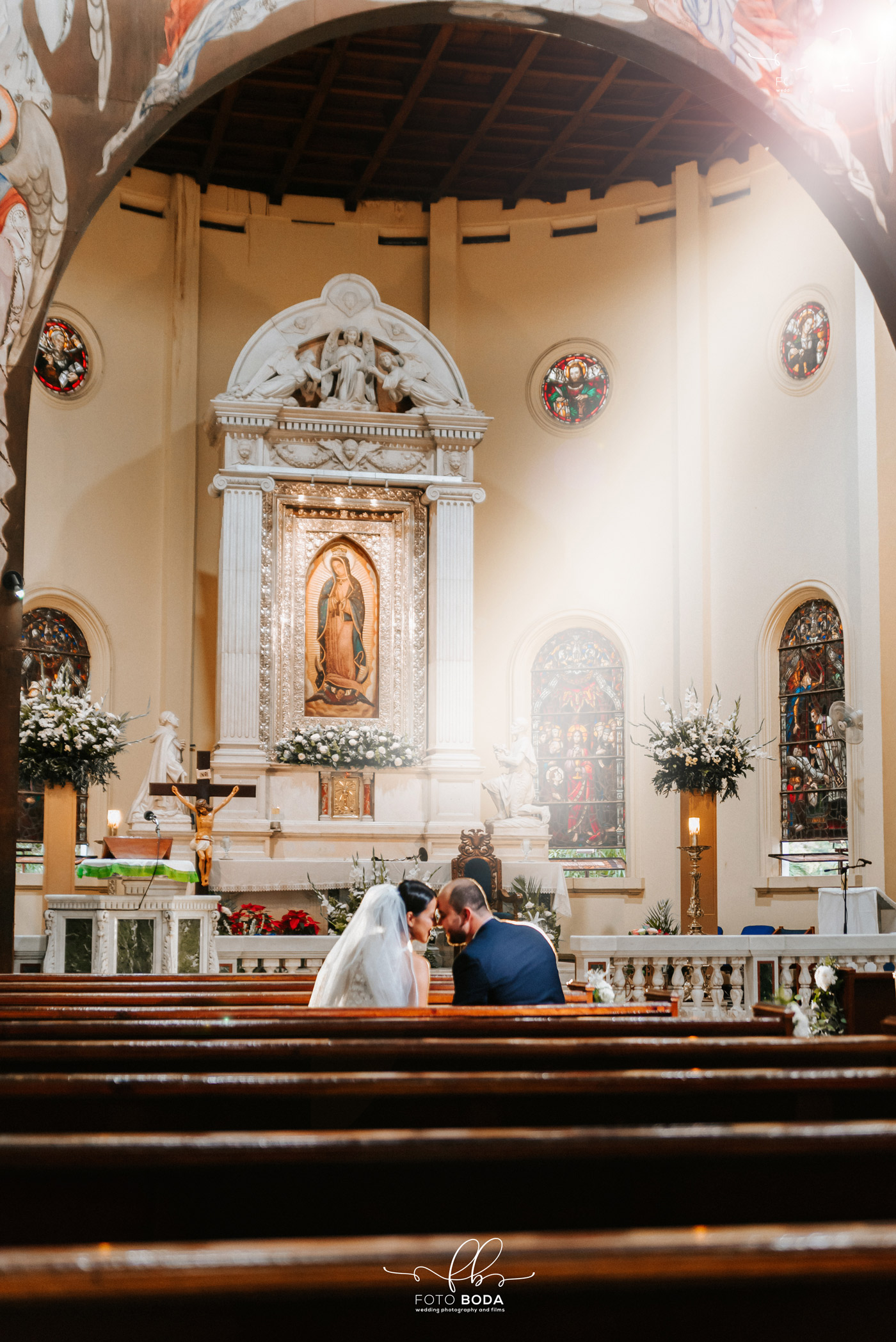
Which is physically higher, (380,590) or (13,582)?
(380,590)

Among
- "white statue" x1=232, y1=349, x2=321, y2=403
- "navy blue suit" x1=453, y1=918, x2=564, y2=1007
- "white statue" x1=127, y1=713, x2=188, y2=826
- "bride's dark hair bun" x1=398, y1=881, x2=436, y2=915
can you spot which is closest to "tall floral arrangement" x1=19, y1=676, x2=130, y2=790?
"white statue" x1=127, y1=713, x2=188, y2=826

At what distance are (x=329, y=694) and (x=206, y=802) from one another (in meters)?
3.42

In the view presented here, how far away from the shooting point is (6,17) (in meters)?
6.29

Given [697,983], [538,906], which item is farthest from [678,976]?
[538,906]

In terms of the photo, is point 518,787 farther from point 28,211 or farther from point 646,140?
point 28,211

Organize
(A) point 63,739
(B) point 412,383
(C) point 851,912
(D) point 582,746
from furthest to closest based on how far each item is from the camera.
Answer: (D) point 582,746 → (B) point 412,383 → (C) point 851,912 → (A) point 63,739

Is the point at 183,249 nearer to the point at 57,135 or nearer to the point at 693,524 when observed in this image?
the point at 693,524

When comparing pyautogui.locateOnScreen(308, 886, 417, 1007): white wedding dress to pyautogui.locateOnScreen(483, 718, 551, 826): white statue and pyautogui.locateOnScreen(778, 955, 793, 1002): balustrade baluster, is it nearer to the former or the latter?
pyautogui.locateOnScreen(778, 955, 793, 1002): balustrade baluster

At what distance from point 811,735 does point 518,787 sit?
3.25 meters

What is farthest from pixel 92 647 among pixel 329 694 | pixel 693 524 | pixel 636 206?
pixel 636 206

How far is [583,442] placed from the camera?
16.0m

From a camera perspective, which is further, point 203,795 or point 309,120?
point 309,120

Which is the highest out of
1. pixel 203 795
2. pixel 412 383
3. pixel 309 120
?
pixel 309 120

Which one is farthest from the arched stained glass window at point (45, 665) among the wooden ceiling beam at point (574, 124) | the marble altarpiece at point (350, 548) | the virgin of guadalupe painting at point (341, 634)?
the wooden ceiling beam at point (574, 124)
